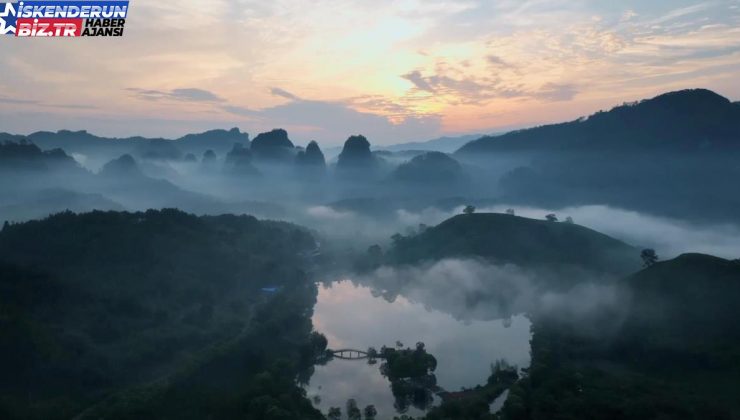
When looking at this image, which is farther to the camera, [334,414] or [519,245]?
[519,245]

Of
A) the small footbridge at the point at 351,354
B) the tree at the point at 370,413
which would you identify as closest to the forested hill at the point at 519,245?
the small footbridge at the point at 351,354

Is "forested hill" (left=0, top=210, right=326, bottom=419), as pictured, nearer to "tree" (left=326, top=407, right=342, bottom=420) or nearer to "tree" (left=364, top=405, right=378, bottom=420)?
"tree" (left=326, top=407, right=342, bottom=420)

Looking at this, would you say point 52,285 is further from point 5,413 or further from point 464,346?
point 464,346

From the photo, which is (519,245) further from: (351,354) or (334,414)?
(334,414)

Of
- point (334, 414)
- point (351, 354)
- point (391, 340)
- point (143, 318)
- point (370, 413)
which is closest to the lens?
point (334, 414)

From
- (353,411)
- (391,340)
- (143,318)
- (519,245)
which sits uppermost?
(519,245)

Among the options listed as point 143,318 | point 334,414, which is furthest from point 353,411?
point 143,318

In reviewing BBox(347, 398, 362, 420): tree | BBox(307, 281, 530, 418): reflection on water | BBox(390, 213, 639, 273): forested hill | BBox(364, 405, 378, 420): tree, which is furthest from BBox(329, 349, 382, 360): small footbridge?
BBox(390, 213, 639, 273): forested hill
